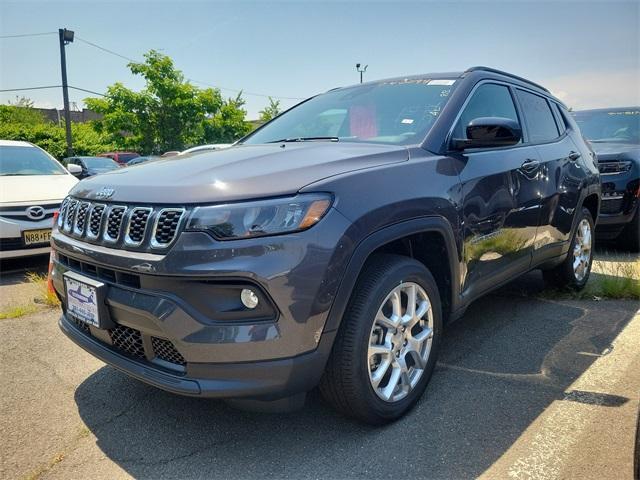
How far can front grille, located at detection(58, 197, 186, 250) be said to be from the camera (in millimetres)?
2029

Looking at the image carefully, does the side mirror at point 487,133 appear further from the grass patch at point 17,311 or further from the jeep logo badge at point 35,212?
the jeep logo badge at point 35,212

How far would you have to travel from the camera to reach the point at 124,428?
2.50 meters

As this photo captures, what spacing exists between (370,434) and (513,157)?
205 cm

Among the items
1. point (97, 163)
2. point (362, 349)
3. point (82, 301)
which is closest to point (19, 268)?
point (82, 301)

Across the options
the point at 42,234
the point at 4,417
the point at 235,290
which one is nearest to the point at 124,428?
the point at 4,417

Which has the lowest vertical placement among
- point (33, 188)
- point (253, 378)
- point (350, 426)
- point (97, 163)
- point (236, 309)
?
point (350, 426)

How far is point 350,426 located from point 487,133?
170cm

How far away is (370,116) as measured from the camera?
10.6 feet

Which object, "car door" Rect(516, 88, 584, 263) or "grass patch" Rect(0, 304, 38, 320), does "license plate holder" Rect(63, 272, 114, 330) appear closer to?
"grass patch" Rect(0, 304, 38, 320)

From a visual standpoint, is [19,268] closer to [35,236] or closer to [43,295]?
[35,236]

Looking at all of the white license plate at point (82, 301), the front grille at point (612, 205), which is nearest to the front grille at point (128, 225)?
the white license plate at point (82, 301)

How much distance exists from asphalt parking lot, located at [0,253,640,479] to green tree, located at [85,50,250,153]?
2373cm

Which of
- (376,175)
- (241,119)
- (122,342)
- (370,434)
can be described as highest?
(241,119)

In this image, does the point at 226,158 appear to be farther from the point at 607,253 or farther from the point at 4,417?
the point at 607,253
